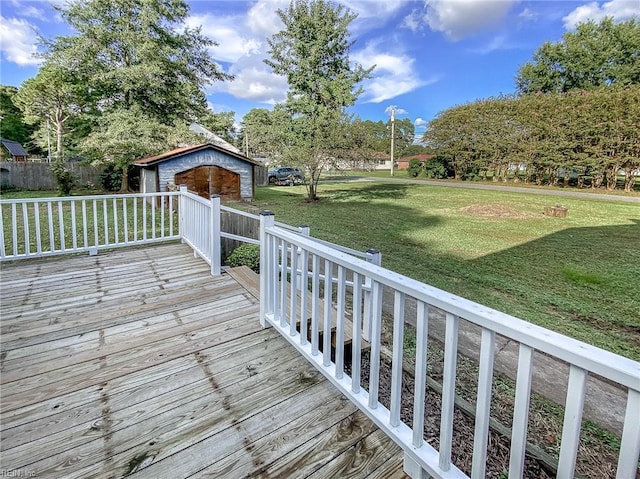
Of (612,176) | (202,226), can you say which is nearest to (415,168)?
(612,176)

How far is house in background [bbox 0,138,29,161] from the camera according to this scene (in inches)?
1125

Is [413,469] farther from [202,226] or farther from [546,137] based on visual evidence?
[546,137]

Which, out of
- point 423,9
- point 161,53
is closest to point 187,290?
point 423,9

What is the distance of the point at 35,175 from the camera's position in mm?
16547

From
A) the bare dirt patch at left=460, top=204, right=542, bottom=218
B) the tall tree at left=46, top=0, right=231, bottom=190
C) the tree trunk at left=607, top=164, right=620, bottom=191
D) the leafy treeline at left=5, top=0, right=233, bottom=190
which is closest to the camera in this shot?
the bare dirt patch at left=460, top=204, right=542, bottom=218

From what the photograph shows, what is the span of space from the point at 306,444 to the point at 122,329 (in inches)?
65.6

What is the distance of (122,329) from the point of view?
8.12 feet

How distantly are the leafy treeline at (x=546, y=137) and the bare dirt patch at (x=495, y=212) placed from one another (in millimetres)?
8433

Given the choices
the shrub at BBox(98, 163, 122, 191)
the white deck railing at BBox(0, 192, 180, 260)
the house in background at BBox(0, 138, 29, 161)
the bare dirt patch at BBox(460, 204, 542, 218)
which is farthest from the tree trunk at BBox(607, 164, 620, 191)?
the house in background at BBox(0, 138, 29, 161)

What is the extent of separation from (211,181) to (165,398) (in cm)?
1240

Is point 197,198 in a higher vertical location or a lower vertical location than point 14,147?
lower

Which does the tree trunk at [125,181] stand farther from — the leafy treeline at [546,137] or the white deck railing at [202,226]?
the leafy treeline at [546,137]

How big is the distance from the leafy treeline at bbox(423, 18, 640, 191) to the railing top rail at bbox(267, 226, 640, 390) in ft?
62.3

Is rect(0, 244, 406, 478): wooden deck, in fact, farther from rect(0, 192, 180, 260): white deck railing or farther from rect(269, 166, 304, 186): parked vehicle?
rect(269, 166, 304, 186): parked vehicle
